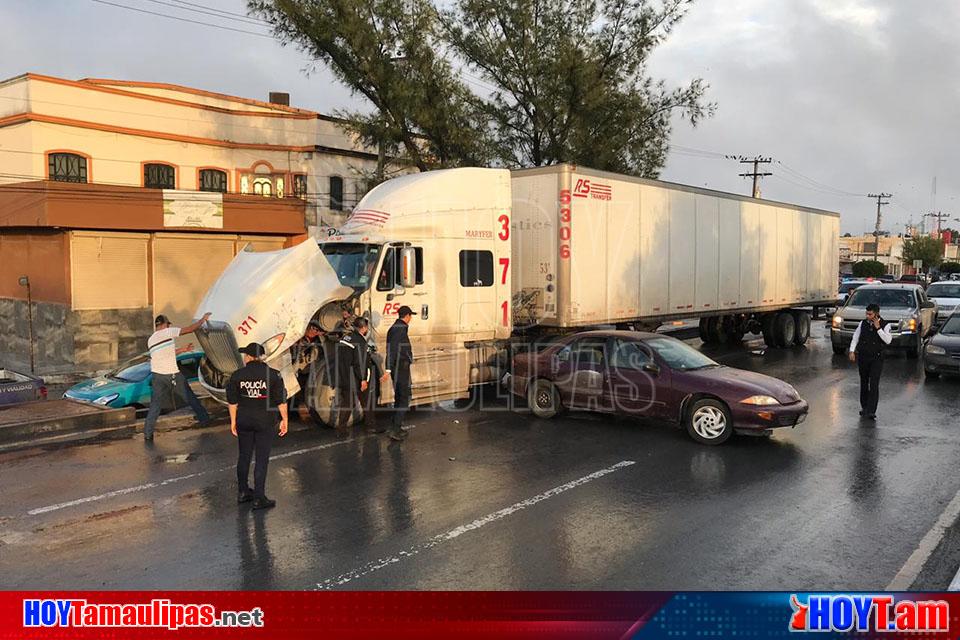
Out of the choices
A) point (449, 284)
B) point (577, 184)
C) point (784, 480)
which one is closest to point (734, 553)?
point (784, 480)

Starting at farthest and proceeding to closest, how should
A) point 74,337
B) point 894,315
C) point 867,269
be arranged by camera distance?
point 867,269
point 74,337
point 894,315

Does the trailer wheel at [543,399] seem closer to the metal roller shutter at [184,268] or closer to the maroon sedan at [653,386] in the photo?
the maroon sedan at [653,386]

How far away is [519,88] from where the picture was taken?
79.0 feet

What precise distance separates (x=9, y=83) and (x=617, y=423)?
21653 millimetres

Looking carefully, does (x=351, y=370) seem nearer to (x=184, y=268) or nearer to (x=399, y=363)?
(x=399, y=363)

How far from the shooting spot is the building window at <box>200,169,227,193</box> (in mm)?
26516

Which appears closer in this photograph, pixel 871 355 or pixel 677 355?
pixel 677 355

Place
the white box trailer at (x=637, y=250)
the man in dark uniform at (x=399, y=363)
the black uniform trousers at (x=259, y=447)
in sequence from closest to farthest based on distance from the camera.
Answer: the black uniform trousers at (x=259, y=447) < the man in dark uniform at (x=399, y=363) < the white box trailer at (x=637, y=250)

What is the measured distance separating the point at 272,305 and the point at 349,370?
4.42 feet

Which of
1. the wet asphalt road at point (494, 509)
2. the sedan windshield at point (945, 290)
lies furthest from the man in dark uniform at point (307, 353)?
the sedan windshield at point (945, 290)

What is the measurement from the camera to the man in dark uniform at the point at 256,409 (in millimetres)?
6848

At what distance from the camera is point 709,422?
9.45 m

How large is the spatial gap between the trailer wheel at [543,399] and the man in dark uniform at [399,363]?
87.7 inches

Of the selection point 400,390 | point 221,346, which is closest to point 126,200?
point 221,346
